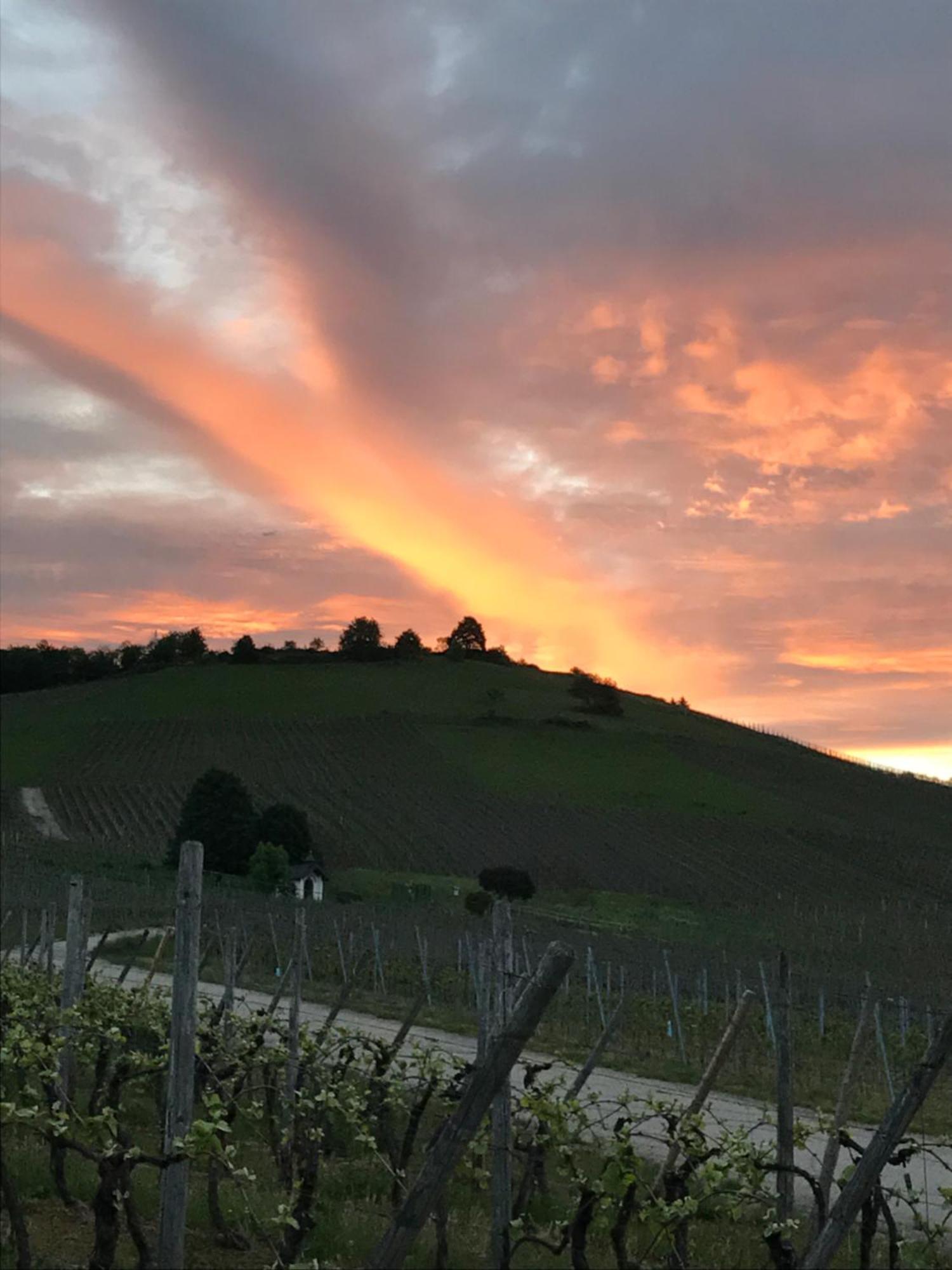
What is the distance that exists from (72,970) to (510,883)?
4063cm

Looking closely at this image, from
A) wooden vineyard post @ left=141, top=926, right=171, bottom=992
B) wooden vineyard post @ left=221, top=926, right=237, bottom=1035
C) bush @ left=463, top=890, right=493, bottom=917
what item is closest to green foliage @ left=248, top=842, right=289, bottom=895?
bush @ left=463, top=890, right=493, bottom=917

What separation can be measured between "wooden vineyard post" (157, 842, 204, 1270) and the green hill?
45637mm

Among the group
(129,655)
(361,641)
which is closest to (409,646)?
(361,641)

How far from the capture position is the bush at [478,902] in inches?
1713

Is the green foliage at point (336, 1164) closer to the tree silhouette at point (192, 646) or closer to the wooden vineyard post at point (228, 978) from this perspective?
the wooden vineyard post at point (228, 978)

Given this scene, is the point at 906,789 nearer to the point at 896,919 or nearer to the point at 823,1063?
the point at 896,919

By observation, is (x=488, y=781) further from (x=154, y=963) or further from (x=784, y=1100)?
(x=784, y=1100)

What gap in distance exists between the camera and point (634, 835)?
60688 mm

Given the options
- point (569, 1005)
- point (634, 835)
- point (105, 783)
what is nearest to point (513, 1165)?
point (569, 1005)

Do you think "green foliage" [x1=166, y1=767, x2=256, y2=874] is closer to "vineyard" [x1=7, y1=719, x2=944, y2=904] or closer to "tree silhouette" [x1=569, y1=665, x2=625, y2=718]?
"vineyard" [x1=7, y1=719, x2=944, y2=904]

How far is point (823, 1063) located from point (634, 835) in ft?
139

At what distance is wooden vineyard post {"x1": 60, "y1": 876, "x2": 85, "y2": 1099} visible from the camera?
387 inches

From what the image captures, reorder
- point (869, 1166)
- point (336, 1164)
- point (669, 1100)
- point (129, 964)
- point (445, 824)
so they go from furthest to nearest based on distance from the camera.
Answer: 1. point (445, 824)
2. point (129, 964)
3. point (669, 1100)
4. point (336, 1164)
5. point (869, 1166)

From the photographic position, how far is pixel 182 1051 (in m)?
5.75
